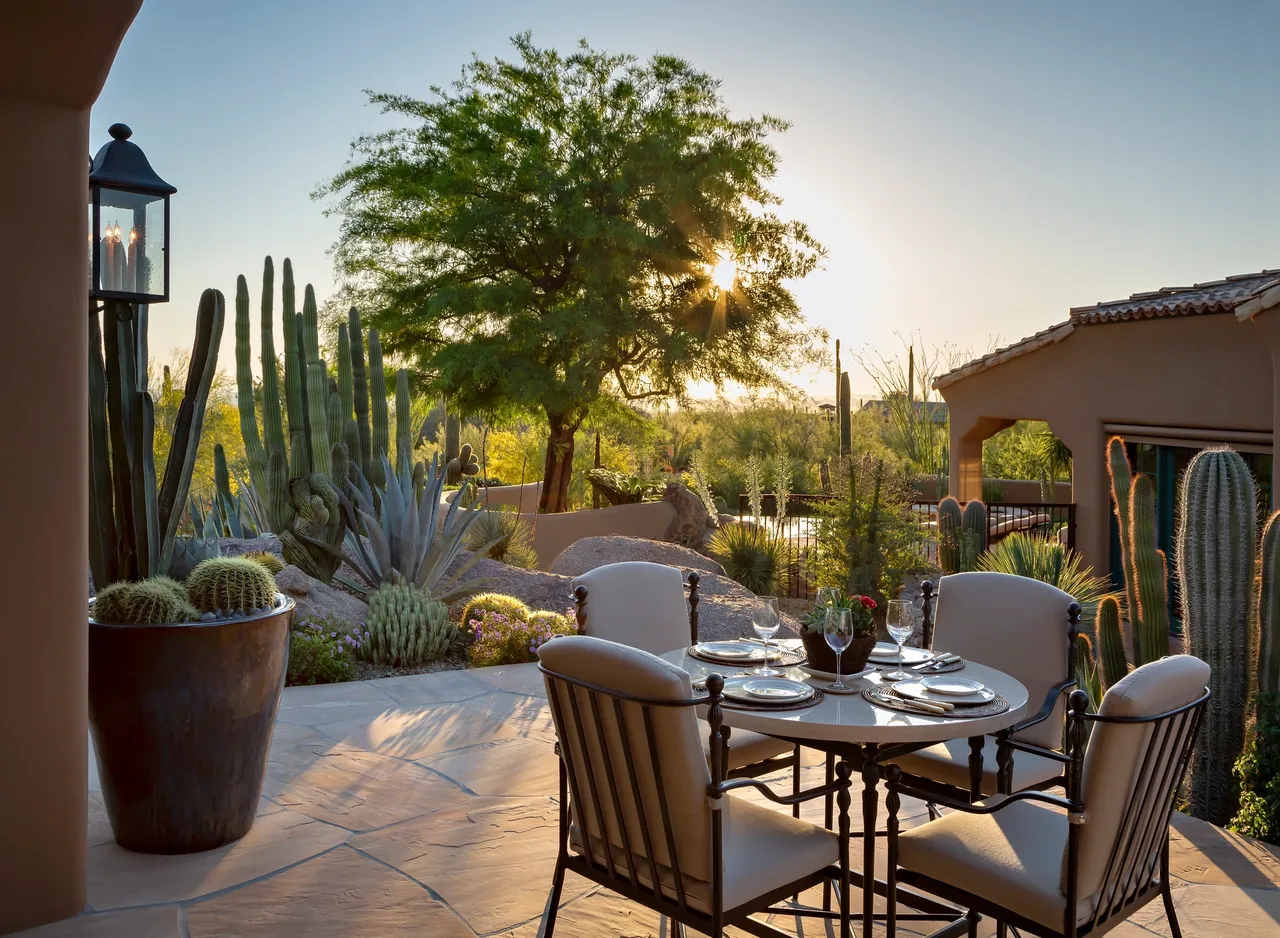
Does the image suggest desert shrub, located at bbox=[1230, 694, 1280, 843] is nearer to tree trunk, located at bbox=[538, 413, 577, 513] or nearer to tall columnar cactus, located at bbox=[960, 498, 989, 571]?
tall columnar cactus, located at bbox=[960, 498, 989, 571]

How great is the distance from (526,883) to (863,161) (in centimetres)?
1210

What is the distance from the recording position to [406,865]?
358cm

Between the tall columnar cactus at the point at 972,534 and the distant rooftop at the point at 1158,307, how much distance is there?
9.95ft

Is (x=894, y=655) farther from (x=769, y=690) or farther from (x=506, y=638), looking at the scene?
(x=506, y=638)

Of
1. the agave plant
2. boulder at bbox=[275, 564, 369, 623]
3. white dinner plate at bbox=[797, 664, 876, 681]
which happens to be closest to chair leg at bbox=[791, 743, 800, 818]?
white dinner plate at bbox=[797, 664, 876, 681]

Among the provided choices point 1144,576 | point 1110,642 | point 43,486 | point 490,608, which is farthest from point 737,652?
point 490,608

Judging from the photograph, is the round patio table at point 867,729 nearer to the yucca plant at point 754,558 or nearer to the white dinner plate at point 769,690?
the white dinner plate at point 769,690

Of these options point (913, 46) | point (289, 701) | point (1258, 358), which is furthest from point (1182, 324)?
point (289, 701)

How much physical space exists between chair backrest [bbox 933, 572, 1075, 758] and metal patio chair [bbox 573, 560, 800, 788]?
0.84 m

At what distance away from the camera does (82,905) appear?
3191 mm

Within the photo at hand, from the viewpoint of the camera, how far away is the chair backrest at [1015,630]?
3.64 meters

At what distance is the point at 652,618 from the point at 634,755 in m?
1.74

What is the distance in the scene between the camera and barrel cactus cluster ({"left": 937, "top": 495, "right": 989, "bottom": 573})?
10.0m

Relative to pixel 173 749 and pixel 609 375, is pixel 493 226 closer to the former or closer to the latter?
pixel 609 375
